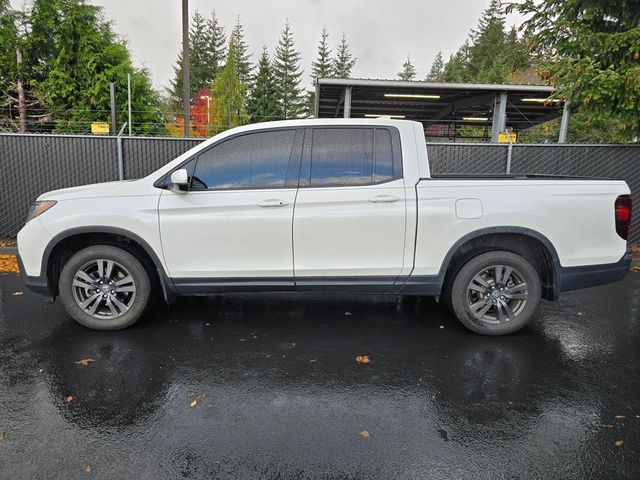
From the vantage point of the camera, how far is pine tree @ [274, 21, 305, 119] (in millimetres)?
54031

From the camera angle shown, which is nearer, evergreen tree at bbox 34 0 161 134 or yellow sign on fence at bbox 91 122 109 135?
yellow sign on fence at bbox 91 122 109 135

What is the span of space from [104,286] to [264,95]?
50799 mm

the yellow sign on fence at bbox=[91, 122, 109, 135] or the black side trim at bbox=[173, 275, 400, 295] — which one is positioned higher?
the yellow sign on fence at bbox=[91, 122, 109, 135]

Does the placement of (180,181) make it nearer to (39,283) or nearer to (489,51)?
(39,283)

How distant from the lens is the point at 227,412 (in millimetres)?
2945

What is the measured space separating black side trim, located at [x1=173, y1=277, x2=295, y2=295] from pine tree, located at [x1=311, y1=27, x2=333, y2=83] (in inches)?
2527

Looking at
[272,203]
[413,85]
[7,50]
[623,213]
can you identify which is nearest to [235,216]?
[272,203]

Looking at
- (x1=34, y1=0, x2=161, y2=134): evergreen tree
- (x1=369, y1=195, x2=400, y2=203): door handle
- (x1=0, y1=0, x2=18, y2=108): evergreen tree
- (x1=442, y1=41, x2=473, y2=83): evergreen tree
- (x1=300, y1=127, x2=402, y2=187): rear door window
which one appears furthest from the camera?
(x1=442, y1=41, x2=473, y2=83): evergreen tree

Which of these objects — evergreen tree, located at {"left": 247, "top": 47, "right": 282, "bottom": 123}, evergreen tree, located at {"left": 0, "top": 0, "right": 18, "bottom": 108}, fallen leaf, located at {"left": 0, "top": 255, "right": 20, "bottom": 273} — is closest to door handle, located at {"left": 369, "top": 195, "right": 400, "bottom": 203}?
fallen leaf, located at {"left": 0, "top": 255, "right": 20, "bottom": 273}

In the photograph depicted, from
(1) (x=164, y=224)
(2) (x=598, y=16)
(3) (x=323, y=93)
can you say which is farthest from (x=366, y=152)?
(3) (x=323, y=93)

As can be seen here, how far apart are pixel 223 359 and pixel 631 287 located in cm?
571

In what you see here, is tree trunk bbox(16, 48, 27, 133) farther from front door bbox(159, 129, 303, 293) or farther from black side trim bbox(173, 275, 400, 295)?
black side trim bbox(173, 275, 400, 295)

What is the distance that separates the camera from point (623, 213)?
4.13 metres

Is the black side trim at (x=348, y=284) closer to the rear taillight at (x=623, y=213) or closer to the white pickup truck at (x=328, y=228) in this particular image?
the white pickup truck at (x=328, y=228)
